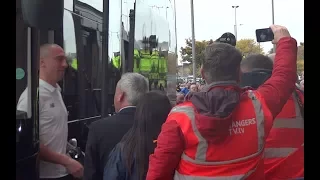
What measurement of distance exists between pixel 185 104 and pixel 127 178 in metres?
0.49

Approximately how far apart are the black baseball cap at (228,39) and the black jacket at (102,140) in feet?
1.98

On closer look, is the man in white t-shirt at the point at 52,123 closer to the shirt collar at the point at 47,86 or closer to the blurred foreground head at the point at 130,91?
the shirt collar at the point at 47,86

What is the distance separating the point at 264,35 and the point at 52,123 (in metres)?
1.07

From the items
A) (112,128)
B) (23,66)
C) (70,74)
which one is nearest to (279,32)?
(112,128)

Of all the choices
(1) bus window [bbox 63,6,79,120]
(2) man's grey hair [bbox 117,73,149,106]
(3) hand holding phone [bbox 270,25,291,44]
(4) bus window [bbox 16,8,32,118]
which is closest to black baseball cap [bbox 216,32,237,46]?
(3) hand holding phone [bbox 270,25,291,44]

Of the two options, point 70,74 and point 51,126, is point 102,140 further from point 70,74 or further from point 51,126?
point 70,74

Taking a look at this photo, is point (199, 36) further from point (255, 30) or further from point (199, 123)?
point (199, 123)

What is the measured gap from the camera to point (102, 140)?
2123 millimetres

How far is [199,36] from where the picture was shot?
175 cm

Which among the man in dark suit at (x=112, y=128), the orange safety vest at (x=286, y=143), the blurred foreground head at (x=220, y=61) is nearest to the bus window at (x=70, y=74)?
the man in dark suit at (x=112, y=128)

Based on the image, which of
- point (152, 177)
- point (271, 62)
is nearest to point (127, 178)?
point (152, 177)
